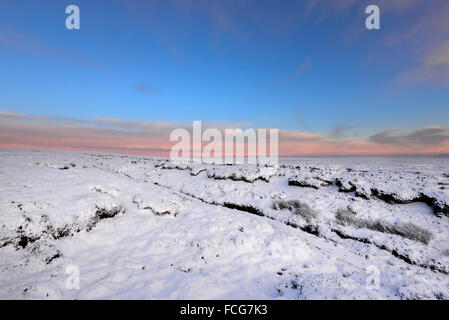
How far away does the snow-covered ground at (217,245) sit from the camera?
20.2 ft

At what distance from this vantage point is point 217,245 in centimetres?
898

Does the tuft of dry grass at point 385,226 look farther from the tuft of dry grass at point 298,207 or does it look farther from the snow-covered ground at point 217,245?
the tuft of dry grass at point 298,207

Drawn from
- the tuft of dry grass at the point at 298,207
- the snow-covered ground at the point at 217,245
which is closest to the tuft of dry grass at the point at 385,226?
the snow-covered ground at the point at 217,245

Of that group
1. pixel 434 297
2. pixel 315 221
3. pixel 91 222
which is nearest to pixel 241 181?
pixel 315 221

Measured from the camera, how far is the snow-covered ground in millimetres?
6160

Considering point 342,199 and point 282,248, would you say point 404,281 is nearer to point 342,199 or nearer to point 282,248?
point 282,248

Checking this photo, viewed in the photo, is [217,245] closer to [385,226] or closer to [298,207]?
[298,207]

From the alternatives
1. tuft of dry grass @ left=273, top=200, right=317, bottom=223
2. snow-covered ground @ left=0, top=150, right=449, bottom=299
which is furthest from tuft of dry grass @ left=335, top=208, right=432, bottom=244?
tuft of dry grass @ left=273, top=200, right=317, bottom=223

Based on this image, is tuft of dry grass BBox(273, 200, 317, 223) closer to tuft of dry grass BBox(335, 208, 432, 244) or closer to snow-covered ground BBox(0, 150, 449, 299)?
snow-covered ground BBox(0, 150, 449, 299)

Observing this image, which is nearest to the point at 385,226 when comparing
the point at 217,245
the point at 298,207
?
the point at 298,207

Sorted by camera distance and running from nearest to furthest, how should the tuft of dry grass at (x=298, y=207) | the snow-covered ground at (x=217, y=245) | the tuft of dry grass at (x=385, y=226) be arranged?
the snow-covered ground at (x=217, y=245) < the tuft of dry grass at (x=385, y=226) < the tuft of dry grass at (x=298, y=207)

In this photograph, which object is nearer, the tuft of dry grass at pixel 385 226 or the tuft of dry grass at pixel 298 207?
the tuft of dry grass at pixel 385 226

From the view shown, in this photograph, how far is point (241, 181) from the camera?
2206cm

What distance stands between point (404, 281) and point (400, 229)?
5752mm
